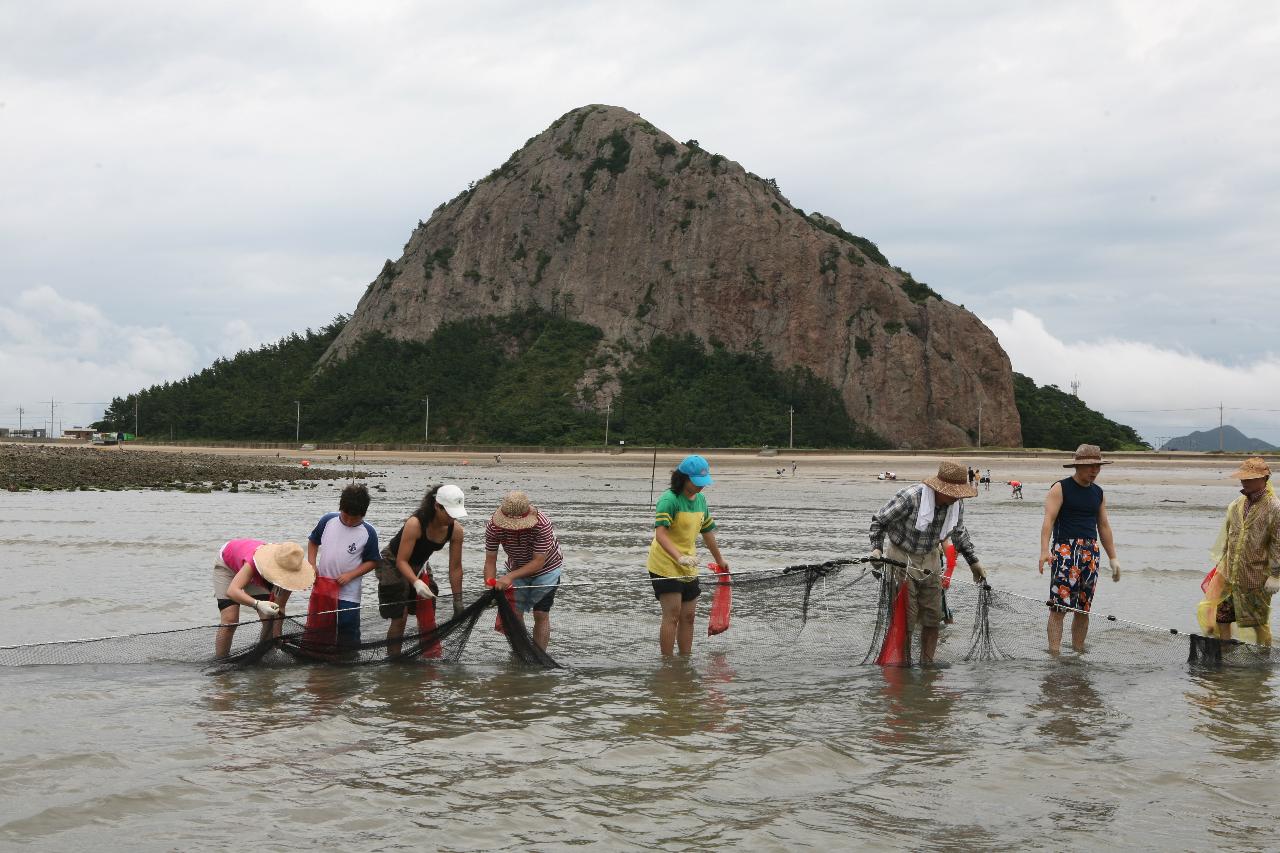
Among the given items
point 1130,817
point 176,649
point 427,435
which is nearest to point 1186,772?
point 1130,817

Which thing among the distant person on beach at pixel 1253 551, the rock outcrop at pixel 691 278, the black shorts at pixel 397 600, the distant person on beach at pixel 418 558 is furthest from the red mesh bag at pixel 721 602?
the rock outcrop at pixel 691 278

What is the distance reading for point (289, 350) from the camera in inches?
4973

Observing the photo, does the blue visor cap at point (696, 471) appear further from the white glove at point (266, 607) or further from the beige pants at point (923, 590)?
Answer: the white glove at point (266, 607)

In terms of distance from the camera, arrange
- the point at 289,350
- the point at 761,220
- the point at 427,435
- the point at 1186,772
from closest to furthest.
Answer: the point at 1186,772, the point at 427,435, the point at 761,220, the point at 289,350

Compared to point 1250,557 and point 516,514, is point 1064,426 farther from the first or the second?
point 516,514

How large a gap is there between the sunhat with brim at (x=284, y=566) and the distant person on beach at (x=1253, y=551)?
7.43 m

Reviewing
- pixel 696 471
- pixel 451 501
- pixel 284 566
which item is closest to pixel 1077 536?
pixel 696 471

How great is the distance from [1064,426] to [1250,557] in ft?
342

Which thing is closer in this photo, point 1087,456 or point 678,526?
point 678,526

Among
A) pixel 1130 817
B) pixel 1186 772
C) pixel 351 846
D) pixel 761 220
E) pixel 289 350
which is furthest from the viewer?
pixel 289 350

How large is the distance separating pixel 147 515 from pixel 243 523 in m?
3.09

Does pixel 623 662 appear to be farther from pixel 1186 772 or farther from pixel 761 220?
pixel 761 220

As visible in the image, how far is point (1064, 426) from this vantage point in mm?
107062

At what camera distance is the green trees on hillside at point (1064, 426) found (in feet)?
336
